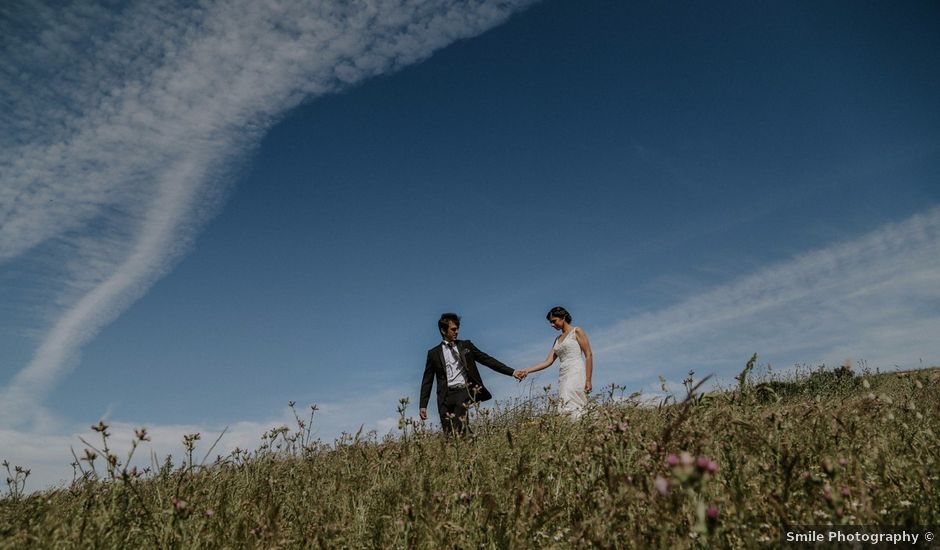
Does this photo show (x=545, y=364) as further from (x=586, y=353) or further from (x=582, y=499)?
(x=582, y=499)

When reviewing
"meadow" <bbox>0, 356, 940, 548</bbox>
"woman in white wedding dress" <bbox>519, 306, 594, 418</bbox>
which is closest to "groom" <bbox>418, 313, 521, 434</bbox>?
"woman in white wedding dress" <bbox>519, 306, 594, 418</bbox>

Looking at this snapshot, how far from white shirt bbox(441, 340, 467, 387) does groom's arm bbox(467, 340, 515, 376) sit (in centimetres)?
36

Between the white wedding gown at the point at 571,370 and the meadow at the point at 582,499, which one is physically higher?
the white wedding gown at the point at 571,370

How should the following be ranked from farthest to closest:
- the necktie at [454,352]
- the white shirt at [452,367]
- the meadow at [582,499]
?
the necktie at [454,352] < the white shirt at [452,367] < the meadow at [582,499]

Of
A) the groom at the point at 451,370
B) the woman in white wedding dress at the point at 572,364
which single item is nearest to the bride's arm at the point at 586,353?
the woman in white wedding dress at the point at 572,364

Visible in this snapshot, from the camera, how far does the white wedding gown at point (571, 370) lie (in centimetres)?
1003

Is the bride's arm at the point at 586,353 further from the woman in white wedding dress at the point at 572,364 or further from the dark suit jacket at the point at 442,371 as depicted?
the dark suit jacket at the point at 442,371

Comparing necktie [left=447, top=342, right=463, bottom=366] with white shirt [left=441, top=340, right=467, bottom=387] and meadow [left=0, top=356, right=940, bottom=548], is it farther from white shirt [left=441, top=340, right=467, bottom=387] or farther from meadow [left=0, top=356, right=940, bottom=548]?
meadow [left=0, top=356, right=940, bottom=548]

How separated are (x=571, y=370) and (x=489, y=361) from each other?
74.0 inches

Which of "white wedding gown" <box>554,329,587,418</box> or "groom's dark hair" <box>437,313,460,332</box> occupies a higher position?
"groom's dark hair" <box>437,313,460,332</box>

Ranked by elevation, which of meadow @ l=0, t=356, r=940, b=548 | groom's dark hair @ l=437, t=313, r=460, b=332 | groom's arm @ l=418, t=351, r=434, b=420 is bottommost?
meadow @ l=0, t=356, r=940, b=548

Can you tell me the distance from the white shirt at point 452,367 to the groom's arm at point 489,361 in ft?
1.19

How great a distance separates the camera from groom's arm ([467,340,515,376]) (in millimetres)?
9430

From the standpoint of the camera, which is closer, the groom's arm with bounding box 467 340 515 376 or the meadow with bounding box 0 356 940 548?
the meadow with bounding box 0 356 940 548
